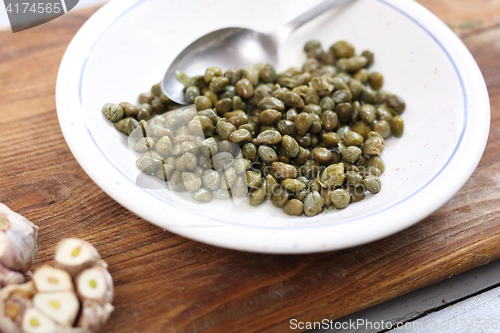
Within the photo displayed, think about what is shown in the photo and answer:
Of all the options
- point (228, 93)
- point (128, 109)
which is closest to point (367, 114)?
point (228, 93)

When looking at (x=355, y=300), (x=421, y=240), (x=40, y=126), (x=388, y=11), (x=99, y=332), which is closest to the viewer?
(x=99, y=332)

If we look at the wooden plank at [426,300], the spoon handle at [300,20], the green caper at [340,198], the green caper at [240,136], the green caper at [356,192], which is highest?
the spoon handle at [300,20]

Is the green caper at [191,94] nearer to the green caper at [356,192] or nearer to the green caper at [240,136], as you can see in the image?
the green caper at [240,136]

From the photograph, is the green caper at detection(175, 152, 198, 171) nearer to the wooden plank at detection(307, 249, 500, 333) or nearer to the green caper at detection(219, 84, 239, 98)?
the green caper at detection(219, 84, 239, 98)

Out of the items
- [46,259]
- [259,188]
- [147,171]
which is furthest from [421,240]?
[46,259]

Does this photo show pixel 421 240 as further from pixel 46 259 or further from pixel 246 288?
pixel 46 259

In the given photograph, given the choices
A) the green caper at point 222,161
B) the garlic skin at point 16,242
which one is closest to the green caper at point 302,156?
the green caper at point 222,161
